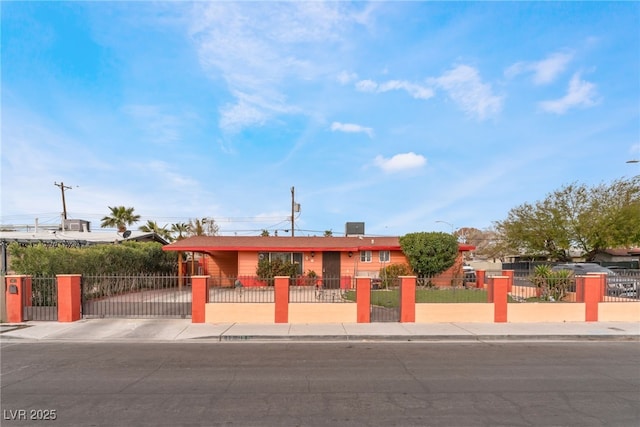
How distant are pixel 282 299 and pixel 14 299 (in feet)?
27.6

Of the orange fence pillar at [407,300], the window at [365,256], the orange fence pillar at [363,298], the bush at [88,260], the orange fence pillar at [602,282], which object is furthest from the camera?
the window at [365,256]

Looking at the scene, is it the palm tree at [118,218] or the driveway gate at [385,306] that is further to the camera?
the palm tree at [118,218]

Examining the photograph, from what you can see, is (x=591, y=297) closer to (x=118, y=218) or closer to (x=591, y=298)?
(x=591, y=298)

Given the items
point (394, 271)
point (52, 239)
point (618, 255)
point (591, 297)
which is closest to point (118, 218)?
point (52, 239)

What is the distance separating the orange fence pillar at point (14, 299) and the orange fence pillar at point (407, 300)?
39.3 ft

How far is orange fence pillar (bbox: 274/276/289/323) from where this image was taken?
1262 centimetres

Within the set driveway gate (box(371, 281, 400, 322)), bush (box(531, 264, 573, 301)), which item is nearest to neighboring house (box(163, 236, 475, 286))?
driveway gate (box(371, 281, 400, 322))

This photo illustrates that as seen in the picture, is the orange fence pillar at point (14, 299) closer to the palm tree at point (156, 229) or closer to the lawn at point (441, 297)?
the lawn at point (441, 297)

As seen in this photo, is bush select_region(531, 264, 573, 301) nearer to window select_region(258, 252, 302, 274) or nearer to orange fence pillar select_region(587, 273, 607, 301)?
orange fence pillar select_region(587, 273, 607, 301)

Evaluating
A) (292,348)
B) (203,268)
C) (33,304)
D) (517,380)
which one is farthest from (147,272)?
(517,380)

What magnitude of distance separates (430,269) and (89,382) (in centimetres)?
1981

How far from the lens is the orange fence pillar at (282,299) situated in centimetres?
1262

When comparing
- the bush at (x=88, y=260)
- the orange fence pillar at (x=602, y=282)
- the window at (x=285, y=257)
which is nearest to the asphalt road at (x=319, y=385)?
the orange fence pillar at (x=602, y=282)

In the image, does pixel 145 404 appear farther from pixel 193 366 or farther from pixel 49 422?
pixel 193 366
